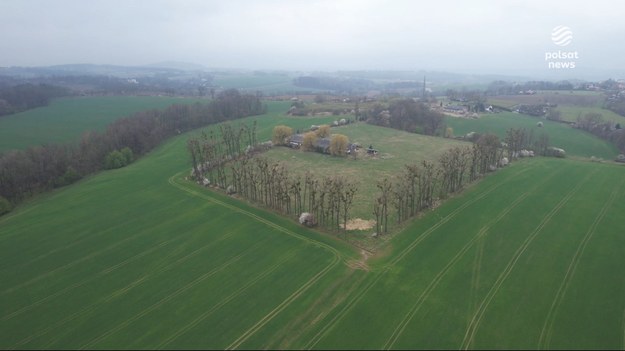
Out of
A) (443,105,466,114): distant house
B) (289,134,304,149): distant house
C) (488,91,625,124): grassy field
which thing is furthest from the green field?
(488,91,625,124): grassy field

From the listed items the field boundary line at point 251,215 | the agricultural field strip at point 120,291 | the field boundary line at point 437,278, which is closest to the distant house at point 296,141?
the field boundary line at point 251,215

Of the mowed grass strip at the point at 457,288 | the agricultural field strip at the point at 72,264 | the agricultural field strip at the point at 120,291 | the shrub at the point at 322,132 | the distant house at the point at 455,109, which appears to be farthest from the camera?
the distant house at the point at 455,109

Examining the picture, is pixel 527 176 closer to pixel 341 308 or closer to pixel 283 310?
pixel 341 308

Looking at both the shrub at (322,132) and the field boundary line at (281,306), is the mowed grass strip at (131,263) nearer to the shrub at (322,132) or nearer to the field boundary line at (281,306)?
the field boundary line at (281,306)

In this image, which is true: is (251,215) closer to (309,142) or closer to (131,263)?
(131,263)

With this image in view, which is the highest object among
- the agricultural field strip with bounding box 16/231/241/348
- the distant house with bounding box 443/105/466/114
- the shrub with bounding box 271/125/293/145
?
the distant house with bounding box 443/105/466/114

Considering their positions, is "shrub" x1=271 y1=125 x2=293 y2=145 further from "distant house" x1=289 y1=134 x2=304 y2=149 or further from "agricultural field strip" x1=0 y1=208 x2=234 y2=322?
"agricultural field strip" x1=0 y1=208 x2=234 y2=322
